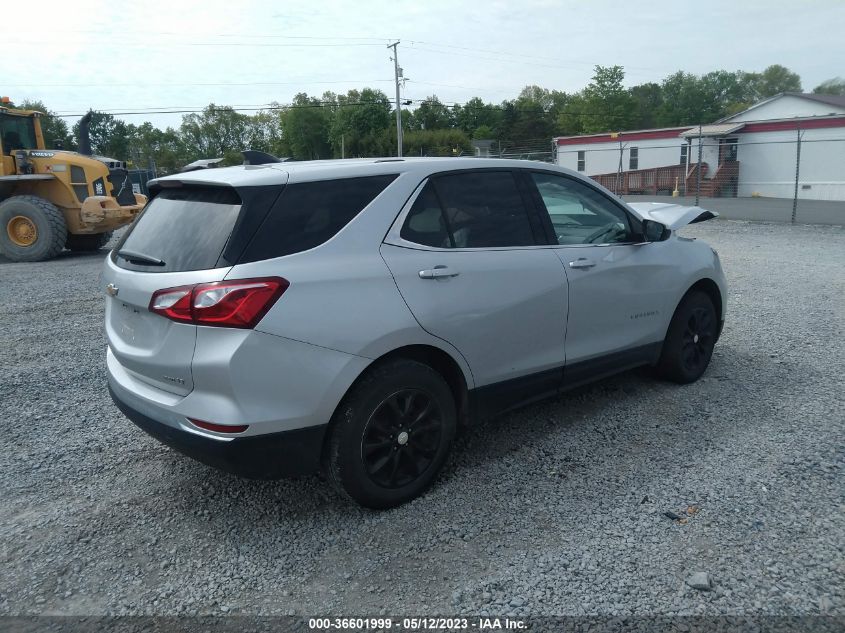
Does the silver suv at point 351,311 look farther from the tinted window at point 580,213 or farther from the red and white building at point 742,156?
the red and white building at point 742,156

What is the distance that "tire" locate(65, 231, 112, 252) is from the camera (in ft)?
48.0

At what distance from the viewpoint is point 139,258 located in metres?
3.27

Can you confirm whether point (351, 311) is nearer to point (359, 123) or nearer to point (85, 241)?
point (85, 241)

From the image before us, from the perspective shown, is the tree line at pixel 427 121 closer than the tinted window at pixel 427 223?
No

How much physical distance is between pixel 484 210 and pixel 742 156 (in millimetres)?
36299

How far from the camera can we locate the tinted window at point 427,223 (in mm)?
3389

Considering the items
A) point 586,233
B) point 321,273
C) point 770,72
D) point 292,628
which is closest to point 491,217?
point 586,233

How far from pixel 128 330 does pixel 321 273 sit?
1.09 metres

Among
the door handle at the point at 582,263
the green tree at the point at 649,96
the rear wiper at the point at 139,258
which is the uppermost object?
the green tree at the point at 649,96

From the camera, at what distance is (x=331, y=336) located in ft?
9.67

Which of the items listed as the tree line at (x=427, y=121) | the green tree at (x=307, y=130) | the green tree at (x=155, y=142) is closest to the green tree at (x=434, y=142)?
the tree line at (x=427, y=121)

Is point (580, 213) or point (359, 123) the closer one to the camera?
point (580, 213)

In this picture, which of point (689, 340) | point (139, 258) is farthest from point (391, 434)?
point (689, 340)

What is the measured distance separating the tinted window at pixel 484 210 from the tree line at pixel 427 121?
46779 mm
